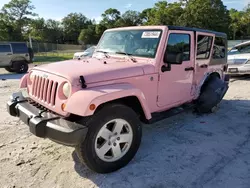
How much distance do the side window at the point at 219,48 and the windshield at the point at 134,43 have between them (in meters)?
2.00

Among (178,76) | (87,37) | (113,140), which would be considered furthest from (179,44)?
(87,37)

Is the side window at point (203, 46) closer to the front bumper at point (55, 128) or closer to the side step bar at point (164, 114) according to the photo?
the side step bar at point (164, 114)

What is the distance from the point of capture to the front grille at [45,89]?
2977mm

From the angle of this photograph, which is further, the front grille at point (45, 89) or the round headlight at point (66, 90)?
the front grille at point (45, 89)

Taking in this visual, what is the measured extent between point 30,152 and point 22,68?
35.9ft

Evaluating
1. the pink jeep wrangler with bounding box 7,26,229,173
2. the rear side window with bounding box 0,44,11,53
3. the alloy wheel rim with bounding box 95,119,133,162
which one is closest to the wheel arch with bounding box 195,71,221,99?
the pink jeep wrangler with bounding box 7,26,229,173

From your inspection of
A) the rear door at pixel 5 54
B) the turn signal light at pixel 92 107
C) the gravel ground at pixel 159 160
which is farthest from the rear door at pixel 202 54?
the rear door at pixel 5 54

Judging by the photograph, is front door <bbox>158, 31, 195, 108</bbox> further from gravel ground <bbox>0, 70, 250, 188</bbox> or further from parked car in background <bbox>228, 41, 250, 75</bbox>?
parked car in background <bbox>228, 41, 250, 75</bbox>

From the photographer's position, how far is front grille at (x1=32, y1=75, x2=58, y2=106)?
9.77ft

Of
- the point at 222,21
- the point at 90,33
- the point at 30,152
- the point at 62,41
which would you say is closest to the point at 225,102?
the point at 30,152

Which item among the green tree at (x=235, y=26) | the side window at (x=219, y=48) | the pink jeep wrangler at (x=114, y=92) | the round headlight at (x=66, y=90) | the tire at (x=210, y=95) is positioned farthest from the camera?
the green tree at (x=235, y=26)

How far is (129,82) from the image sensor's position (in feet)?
10.7

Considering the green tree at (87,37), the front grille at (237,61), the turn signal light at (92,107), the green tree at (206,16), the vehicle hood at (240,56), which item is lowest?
the front grille at (237,61)

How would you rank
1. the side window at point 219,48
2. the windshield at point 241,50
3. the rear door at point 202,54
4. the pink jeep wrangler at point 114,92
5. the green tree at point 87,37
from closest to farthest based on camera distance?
the pink jeep wrangler at point 114,92 < the rear door at point 202,54 < the side window at point 219,48 < the windshield at point 241,50 < the green tree at point 87,37
